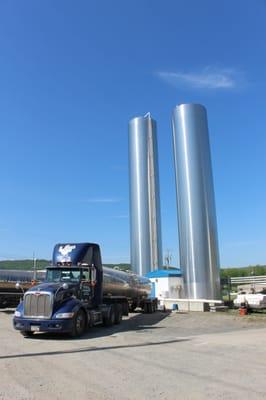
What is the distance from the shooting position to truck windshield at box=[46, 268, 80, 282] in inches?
757

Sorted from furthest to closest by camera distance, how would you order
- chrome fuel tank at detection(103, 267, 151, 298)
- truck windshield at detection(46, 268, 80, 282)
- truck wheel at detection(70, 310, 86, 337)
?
chrome fuel tank at detection(103, 267, 151, 298) → truck windshield at detection(46, 268, 80, 282) → truck wheel at detection(70, 310, 86, 337)

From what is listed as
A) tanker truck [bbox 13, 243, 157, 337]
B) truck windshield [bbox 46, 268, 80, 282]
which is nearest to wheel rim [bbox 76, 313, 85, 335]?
tanker truck [bbox 13, 243, 157, 337]

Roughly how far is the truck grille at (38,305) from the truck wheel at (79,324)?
1071mm

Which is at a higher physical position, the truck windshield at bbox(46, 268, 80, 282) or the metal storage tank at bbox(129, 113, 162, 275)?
the metal storage tank at bbox(129, 113, 162, 275)

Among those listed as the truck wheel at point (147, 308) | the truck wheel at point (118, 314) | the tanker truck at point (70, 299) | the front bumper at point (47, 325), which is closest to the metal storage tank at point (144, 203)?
the truck wheel at point (147, 308)

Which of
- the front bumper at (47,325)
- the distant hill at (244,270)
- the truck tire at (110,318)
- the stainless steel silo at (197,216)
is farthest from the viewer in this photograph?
the distant hill at (244,270)

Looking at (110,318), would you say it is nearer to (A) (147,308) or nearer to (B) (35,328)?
(B) (35,328)

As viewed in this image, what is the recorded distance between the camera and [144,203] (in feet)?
164

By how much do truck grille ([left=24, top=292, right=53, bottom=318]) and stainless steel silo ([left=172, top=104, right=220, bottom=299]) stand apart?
78.2 ft

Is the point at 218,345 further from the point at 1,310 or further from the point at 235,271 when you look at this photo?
the point at 235,271

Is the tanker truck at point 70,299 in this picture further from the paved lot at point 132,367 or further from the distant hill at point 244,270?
the distant hill at point 244,270

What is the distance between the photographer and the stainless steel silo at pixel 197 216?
3916cm

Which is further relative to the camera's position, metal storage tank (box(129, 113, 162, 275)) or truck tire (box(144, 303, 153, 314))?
metal storage tank (box(129, 113, 162, 275))

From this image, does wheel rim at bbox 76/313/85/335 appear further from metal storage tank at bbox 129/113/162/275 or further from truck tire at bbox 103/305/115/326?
metal storage tank at bbox 129/113/162/275
